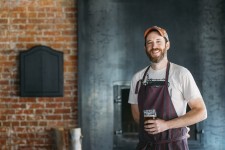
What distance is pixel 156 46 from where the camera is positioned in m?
2.88

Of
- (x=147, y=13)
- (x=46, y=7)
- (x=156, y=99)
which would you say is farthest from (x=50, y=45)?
(x=156, y=99)

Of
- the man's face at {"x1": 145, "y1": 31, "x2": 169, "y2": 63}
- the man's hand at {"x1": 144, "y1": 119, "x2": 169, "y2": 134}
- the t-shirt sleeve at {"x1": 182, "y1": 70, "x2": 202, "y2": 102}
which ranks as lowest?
the man's hand at {"x1": 144, "y1": 119, "x2": 169, "y2": 134}

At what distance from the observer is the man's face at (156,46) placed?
2867mm

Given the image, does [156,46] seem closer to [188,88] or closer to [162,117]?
[188,88]

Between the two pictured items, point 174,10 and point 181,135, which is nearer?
point 181,135

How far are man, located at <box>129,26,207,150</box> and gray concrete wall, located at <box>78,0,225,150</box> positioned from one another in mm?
1609

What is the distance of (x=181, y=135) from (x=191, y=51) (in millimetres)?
1961

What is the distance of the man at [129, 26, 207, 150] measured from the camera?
9.11 ft

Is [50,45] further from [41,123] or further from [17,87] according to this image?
[41,123]

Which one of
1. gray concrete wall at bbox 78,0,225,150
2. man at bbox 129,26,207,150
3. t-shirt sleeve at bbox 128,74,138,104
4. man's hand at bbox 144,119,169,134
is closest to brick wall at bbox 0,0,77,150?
gray concrete wall at bbox 78,0,225,150

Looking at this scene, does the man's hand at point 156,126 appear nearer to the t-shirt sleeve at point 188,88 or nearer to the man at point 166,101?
the man at point 166,101

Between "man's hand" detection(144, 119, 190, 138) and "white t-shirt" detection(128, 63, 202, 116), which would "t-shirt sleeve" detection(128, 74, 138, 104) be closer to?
"white t-shirt" detection(128, 63, 202, 116)

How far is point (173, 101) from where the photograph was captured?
2842 millimetres

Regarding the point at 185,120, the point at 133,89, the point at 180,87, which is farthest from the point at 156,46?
the point at 185,120
